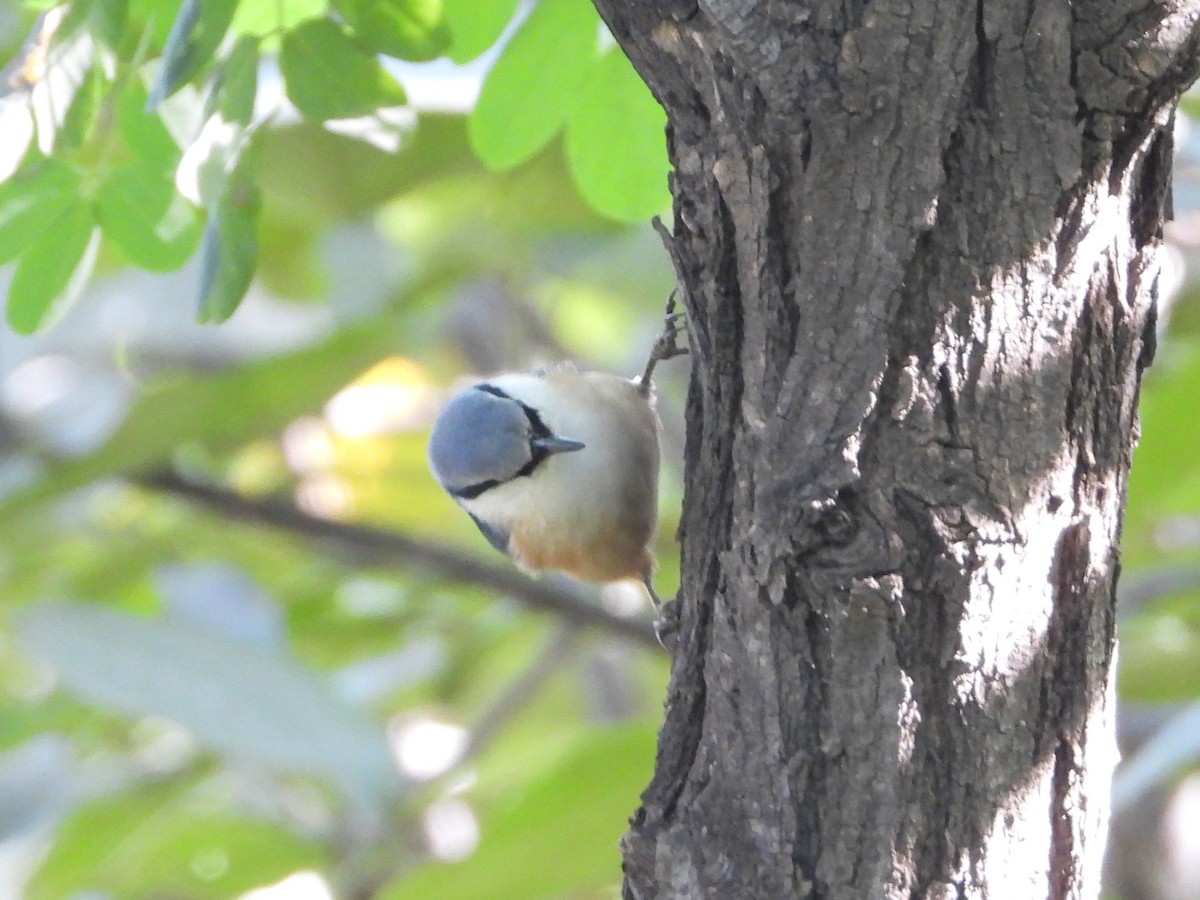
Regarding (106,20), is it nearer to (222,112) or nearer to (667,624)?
(222,112)

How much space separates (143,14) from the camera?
5.23ft

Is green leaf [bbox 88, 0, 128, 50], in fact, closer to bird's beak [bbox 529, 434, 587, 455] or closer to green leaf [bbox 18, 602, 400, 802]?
bird's beak [bbox 529, 434, 587, 455]

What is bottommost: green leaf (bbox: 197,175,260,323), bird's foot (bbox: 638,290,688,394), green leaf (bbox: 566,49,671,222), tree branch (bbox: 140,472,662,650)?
green leaf (bbox: 197,175,260,323)

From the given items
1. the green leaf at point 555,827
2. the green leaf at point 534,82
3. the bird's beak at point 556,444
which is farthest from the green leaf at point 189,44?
the green leaf at point 555,827

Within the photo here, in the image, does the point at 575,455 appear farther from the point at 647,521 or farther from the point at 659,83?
the point at 659,83

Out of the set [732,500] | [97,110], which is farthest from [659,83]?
[97,110]

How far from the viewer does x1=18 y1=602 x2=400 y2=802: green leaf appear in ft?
9.51

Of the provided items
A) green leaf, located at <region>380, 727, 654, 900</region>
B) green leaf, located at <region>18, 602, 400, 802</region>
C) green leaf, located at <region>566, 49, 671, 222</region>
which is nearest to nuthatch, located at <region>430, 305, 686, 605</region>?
green leaf, located at <region>380, 727, 654, 900</region>

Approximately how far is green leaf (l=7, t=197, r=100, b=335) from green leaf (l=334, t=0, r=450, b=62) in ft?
1.20

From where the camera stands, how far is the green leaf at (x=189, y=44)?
1.27 meters

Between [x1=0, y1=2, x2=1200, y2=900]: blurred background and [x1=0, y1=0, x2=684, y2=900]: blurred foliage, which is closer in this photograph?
[x1=0, y1=0, x2=684, y2=900]: blurred foliage

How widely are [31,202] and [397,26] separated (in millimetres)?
443

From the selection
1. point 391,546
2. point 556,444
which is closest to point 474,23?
point 556,444

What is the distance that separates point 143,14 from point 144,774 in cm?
262
